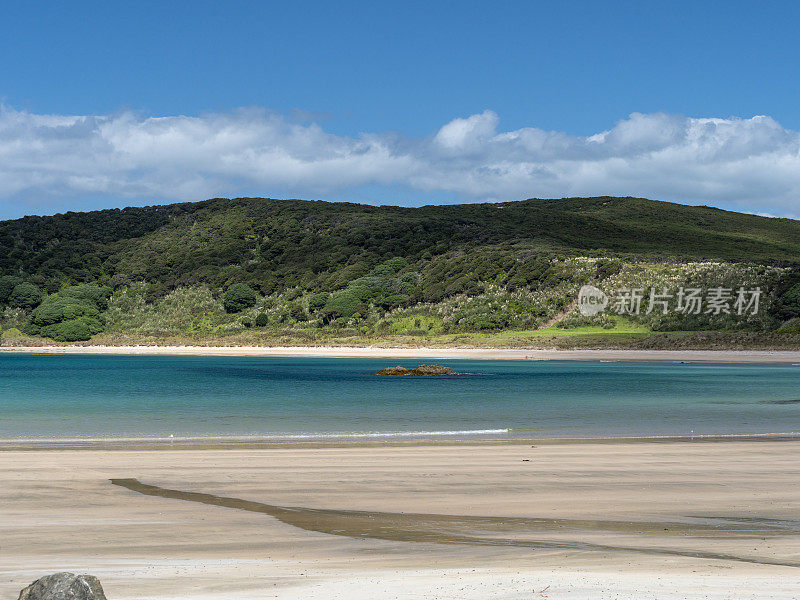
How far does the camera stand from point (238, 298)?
366 feet

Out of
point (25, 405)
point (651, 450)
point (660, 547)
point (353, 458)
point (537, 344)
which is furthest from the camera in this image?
point (537, 344)

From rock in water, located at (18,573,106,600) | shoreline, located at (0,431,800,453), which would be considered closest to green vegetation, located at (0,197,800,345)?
shoreline, located at (0,431,800,453)

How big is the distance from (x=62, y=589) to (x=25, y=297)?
11509 cm

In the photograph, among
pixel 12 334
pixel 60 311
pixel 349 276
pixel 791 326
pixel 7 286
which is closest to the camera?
pixel 791 326

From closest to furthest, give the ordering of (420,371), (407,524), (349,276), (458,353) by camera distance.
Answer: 1. (407,524)
2. (420,371)
3. (458,353)
4. (349,276)

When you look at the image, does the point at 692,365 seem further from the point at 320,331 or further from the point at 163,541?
the point at 163,541

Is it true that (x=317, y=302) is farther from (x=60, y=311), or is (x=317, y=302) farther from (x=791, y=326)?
(x=791, y=326)

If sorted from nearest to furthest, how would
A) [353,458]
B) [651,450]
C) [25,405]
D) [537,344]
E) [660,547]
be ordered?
[660,547]
[353,458]
[651,450]
[25,405]
[537,344]

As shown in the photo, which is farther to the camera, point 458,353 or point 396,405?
point 458,353

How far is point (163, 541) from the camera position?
9133 millimetres

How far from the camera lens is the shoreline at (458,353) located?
70750 millimetres

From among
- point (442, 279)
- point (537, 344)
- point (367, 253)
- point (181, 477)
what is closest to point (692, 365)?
point (537, 344)

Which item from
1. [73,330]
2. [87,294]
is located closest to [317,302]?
[73,330]

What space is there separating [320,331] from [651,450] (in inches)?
3281
